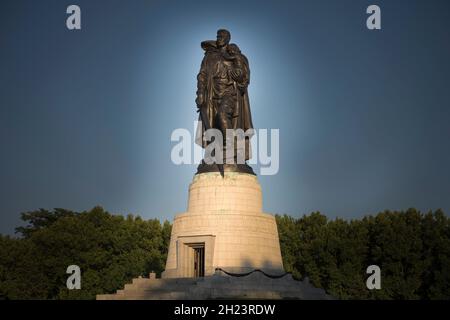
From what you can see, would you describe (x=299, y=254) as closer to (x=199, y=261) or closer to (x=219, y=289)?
(x=199, y=261)

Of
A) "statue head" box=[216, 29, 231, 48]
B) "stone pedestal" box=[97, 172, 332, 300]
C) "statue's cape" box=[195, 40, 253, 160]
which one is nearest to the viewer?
"stone pedestal" box=[97, 172, 332, 300]

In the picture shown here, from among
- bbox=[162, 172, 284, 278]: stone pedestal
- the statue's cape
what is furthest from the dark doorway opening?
the statue's cape

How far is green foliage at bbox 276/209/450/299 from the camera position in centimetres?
5212

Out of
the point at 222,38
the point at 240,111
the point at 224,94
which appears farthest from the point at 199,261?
the point at 222,38

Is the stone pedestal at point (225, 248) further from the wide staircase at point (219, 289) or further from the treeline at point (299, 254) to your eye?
the treeline at point (299, 254)

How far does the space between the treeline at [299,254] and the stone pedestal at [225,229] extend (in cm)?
1779

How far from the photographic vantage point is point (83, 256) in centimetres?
5622

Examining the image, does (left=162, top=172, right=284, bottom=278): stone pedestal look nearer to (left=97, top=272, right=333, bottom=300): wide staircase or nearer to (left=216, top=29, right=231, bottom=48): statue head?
(left=97, top=272, right=333, bottom=300): wide staircase

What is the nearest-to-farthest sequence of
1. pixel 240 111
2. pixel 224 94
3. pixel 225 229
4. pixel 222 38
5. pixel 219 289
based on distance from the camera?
pixel 219 289
pixel 225 229
pixel 224 94
pixel 240 111
pixel 222 38

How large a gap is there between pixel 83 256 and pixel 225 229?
916 inches

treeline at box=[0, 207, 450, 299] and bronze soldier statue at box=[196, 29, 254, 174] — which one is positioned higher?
bronze soldier statue at box=[196, 29, 254, 174]

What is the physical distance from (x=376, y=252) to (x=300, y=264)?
686 cm

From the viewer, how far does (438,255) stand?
52.2 metres

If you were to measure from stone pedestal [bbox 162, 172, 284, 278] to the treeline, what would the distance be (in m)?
17.8
